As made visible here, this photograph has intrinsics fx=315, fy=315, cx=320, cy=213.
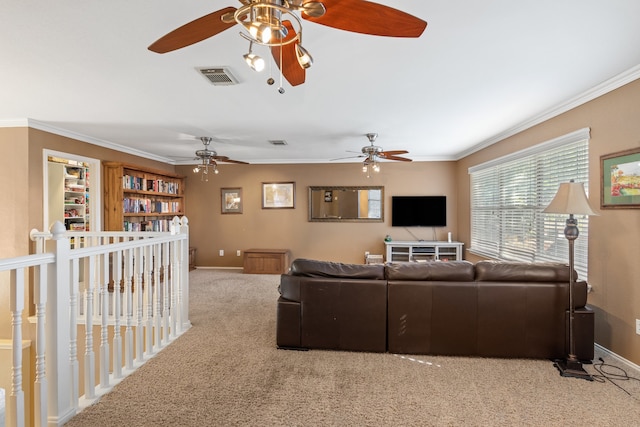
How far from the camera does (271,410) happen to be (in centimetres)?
193

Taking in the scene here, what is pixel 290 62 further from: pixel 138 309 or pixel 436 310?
pixel 138 309

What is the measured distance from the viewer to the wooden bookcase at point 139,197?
5.06m

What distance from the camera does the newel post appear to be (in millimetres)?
1762

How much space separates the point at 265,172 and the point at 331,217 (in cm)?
173

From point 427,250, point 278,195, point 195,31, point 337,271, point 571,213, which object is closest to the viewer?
point 195,31

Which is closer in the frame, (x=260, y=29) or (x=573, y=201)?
(x=260, y=29)

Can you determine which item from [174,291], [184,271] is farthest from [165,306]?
[184,271]

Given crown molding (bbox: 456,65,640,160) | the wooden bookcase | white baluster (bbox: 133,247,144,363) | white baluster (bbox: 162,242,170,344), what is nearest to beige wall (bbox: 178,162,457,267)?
the wooden bookcase

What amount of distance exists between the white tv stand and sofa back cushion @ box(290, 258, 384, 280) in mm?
3538

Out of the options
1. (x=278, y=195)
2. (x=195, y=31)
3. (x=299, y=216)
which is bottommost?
(x=299, y=216)

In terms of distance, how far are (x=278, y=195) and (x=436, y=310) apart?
186 inches

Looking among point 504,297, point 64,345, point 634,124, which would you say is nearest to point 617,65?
point 634,124

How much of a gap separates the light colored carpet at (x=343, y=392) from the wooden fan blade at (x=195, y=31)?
6.62ft

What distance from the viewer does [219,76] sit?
264 centimetres
